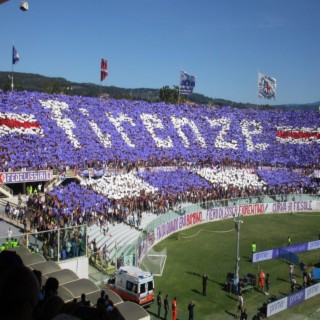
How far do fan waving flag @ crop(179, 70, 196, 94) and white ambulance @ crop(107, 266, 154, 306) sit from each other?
5628 cm

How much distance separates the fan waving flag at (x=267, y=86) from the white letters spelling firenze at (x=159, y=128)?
910cm

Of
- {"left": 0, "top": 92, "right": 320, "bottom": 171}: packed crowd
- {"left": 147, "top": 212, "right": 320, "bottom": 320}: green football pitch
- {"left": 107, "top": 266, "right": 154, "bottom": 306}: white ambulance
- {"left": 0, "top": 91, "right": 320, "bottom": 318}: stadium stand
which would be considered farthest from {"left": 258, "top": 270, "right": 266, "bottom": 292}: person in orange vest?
{"left": 0, "top": 92, "right": 320, "bottom": 171}: packed crowd

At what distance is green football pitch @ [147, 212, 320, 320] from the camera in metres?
21.4

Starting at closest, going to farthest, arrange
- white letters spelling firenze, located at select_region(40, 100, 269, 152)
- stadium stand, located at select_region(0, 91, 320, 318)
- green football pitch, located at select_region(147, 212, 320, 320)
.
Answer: green football pitch, located at select_region(147, 212, 320, 320), stadium stand, located at select_region(0, 91, 320, 318), white letters spelling firenze, located at select_region(40, 100, 269, 152)

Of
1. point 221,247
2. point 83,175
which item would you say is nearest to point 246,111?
point 83,175

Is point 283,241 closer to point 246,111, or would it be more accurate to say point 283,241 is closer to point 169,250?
point 169,250

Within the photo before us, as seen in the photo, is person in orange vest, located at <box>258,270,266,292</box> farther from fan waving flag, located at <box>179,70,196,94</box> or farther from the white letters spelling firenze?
fan waving flag, located at <box>179,70,196,94</box>

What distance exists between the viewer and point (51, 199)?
31.4m

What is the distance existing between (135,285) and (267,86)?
6157 cm

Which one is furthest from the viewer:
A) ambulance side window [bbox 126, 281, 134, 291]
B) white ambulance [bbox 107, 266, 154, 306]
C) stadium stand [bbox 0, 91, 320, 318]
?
stadium stand [bbox 0, 91, 320, 318]

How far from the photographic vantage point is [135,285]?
20.2 meters

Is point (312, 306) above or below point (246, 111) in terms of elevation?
below

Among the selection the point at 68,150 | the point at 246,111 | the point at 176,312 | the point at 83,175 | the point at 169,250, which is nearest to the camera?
the point at 176,312

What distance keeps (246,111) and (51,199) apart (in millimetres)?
48312
